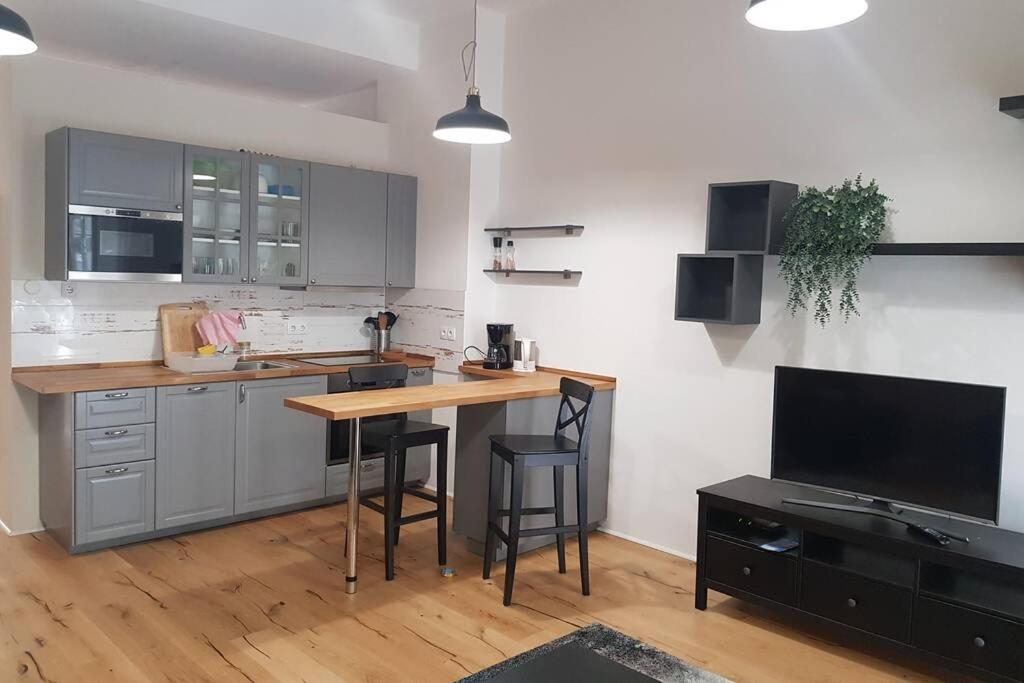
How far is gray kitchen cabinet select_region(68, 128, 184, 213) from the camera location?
4156 millimetres

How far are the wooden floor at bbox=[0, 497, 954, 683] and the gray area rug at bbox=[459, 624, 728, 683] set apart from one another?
8 cm

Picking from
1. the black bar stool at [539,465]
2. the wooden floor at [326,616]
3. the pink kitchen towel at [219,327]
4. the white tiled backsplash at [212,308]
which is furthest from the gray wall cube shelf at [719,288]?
the pink kitchen towel at [219,327]

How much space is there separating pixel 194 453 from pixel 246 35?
2.52 meters

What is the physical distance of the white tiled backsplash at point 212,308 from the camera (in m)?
4.41

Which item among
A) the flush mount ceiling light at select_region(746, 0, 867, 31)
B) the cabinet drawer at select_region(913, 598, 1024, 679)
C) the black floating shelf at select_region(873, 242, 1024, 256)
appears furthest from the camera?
the black floating shelf at select_region(873, 242, 1024, 256)

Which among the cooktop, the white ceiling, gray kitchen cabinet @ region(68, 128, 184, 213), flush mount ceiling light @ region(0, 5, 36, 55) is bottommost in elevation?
the cooktop

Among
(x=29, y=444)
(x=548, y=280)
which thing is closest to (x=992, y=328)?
(x=548, y=280)

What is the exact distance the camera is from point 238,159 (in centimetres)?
477

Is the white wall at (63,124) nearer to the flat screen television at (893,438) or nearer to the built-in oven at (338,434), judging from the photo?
the built-in oven at (338,434)

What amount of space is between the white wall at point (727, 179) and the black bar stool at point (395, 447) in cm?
109

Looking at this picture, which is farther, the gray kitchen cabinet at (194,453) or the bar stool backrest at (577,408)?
the gray kitchen cabinet at (194,453)

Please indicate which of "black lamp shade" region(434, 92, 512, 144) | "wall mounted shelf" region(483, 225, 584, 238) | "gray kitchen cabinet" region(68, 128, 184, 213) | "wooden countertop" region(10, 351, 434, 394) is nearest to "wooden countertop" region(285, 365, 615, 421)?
"wooden countertop" region(10, 351, 434, 394)

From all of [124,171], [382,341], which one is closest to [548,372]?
[382,341]

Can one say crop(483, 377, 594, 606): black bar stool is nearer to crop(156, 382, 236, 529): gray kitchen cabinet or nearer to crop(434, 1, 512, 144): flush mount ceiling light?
crop(434, 1, 512, 144): flush mount ceiling light
